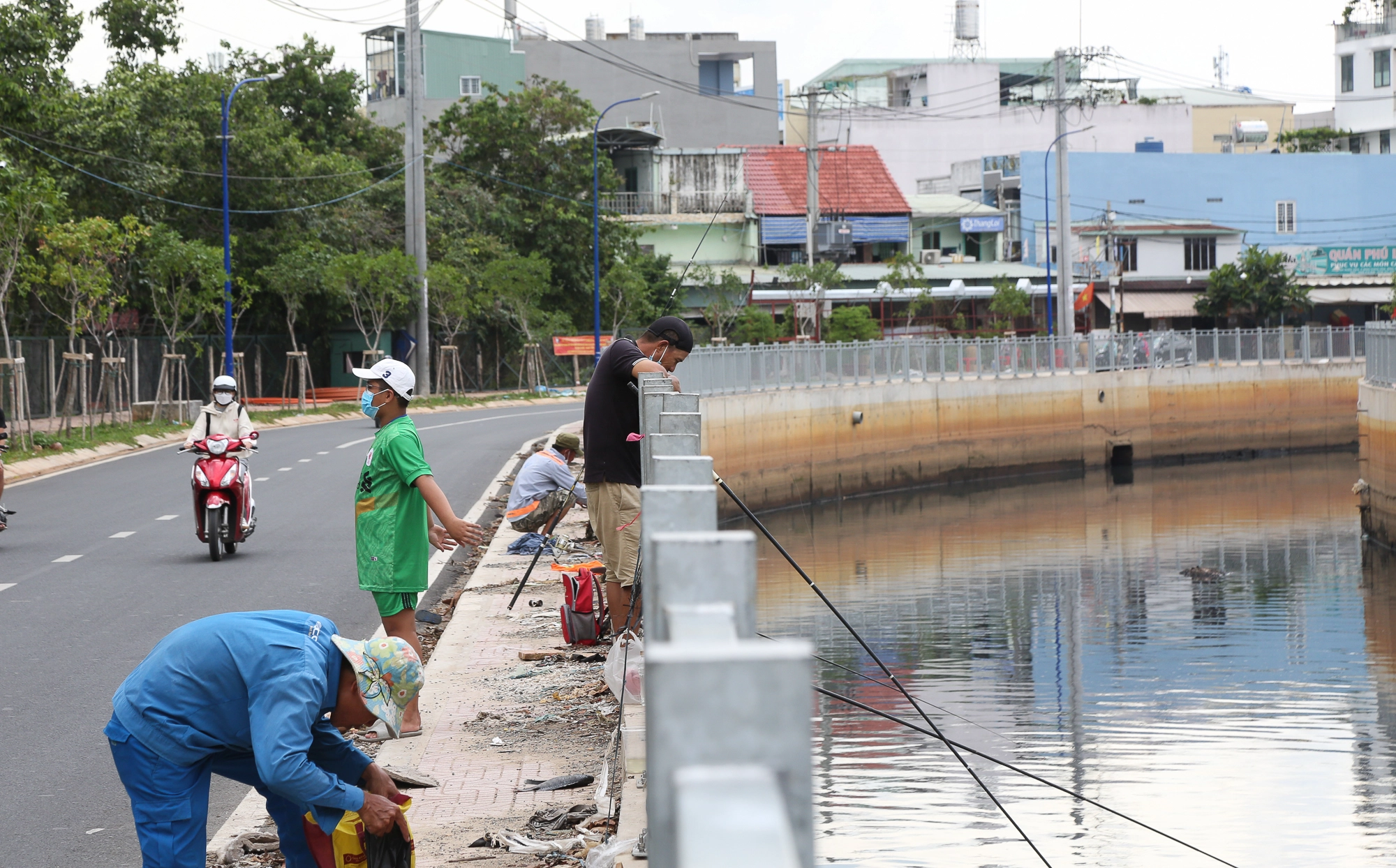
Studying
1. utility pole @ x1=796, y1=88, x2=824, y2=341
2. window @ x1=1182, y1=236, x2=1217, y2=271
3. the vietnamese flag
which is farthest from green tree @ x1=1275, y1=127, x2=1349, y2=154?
utility pole @ x1=796, y1=88, x2=824, y2=341

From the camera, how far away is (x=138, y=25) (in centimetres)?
4097

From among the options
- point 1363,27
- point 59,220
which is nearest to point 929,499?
point 59,220

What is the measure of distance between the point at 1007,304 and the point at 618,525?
155 feet

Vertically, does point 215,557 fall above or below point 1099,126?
below

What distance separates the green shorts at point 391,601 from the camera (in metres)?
7.27

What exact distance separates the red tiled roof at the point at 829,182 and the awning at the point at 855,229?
319 mm

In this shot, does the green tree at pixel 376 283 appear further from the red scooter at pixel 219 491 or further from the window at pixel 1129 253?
the window at pixel 1129 253

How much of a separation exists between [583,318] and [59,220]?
25.4m

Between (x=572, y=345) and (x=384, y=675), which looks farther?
(x=572, y=345)

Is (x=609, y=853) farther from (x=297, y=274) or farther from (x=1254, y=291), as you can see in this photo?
(x=1254, y=291)

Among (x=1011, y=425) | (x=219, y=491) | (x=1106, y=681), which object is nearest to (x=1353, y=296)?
(x=1011, y=425)

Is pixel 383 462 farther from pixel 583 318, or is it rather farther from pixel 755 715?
pixel 583 318

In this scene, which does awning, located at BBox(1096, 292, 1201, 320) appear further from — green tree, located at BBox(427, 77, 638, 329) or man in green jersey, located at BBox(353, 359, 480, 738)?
man in green jersey, located at BBox(353, 359, 480, 738)

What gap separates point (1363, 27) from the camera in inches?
2963
